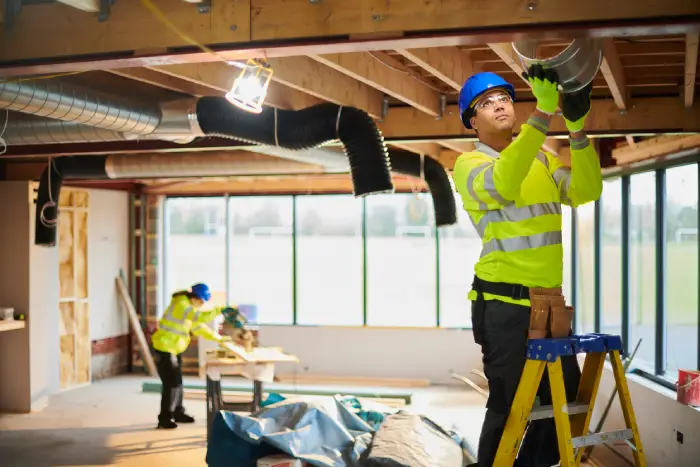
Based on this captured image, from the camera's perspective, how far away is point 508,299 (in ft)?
8.80

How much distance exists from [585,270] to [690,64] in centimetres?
457

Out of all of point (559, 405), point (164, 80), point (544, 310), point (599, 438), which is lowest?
point (599, 438)

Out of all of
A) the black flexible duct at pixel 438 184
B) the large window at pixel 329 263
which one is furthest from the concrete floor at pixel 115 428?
the large window at pixel 329 263

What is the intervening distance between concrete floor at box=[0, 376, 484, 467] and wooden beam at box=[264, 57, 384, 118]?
259 centimetres

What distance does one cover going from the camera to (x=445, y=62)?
4.16m

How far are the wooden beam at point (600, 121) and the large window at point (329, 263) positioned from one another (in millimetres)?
12304

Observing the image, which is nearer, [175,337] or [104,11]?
[104,11]

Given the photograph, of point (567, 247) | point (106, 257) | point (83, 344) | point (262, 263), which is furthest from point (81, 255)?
point (262, 263)

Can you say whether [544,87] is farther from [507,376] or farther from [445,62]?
[445,62]

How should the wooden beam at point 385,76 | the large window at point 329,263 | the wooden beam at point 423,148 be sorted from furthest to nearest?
the large window at point 329,263, the wooden beam at point 423,148, the wooden beam at point 385,76

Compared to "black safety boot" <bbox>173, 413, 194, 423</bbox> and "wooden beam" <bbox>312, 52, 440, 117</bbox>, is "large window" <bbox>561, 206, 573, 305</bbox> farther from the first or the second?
"black safety boot" <bbox>173, 413, 194, 423</bbox>

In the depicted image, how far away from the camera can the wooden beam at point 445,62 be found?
3846 millimetres

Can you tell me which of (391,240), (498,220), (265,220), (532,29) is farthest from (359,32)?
(391,240)

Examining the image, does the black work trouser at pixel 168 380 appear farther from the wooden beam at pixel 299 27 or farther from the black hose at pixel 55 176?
the wooden beam at pixel 299 27
